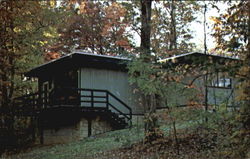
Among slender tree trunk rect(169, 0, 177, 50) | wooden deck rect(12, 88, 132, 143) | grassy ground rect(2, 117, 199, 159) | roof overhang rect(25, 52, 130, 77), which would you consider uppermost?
slender tree trunk rect(169, 0, 177, 50)

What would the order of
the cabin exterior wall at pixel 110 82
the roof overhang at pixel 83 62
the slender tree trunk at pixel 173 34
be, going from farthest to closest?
1. the slender tree trunk at pixel 173 34
2. the cabin exterior wall at pixel 110 82
3. the roof overhang at pixel 83 62

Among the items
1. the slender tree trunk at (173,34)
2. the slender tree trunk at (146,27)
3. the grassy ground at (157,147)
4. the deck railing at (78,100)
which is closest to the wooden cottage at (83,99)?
the deck railing at (78,100)

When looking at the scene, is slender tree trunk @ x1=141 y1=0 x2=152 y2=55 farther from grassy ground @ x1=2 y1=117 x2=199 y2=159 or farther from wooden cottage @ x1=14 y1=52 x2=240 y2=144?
grassy ground @ x1=2 y1=117 x2=199 y2=159

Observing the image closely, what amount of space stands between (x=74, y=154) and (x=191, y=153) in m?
4.94

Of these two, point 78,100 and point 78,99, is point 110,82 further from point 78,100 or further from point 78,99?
point 78,100

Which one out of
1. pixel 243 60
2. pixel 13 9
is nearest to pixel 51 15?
pixel 13 9

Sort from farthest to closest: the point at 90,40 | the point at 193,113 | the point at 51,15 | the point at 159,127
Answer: the point at 90,40
the point at 51,15
the point at 159,127
the point at 193,113

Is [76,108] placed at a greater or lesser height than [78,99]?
lesser

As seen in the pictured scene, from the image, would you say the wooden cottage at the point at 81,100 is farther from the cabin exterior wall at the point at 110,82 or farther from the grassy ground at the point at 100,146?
the grassy ground at the point at 100,146

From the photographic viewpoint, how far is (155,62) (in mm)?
12625

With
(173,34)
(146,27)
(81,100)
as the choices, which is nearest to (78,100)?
Result: (81,100)

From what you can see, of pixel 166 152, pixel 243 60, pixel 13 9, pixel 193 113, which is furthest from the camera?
pixel 13 9

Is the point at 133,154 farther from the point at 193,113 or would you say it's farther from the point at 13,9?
the point at 13,9

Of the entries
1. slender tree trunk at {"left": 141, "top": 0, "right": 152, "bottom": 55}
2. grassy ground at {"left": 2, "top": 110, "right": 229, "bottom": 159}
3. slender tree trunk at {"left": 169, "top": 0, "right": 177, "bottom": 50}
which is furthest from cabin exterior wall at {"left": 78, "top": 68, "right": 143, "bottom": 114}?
slender tree trunk at {"left": 169, "top": 0, "right": 177, "bottom": 50}
